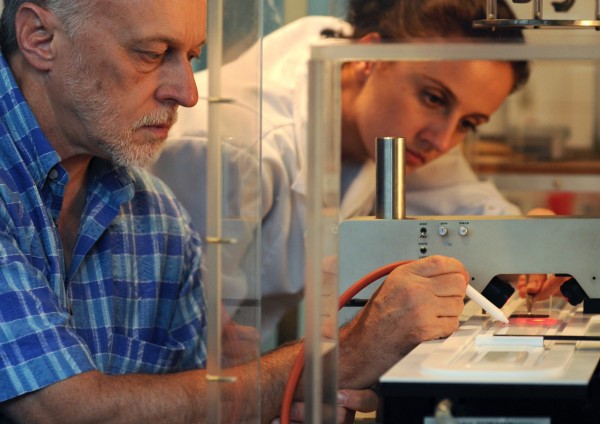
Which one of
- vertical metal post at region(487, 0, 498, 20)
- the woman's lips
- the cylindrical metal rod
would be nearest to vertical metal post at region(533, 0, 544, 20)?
vertical metal post at region(487, 0, 498, 20)

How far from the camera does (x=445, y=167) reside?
238 centimetres

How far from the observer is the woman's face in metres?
1.75

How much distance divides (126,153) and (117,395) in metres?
0.36

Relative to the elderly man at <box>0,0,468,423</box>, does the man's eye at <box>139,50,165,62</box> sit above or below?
above

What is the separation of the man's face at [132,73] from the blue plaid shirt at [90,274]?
81mm

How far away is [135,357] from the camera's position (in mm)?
1553

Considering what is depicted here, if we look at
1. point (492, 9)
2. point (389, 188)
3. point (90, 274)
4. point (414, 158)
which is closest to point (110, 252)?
point (90, 274)

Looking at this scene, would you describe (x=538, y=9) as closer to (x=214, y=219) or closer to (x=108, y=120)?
(x=214, y=219)

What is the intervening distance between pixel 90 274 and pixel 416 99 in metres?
0.60

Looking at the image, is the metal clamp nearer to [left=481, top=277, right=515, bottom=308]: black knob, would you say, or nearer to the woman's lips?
[left=481, top=277, right=515, bottom=308]: black knob

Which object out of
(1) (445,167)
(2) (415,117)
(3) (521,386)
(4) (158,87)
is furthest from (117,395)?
(1) (445,167)

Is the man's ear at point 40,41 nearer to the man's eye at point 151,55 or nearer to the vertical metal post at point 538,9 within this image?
the man's eye at point 151,55

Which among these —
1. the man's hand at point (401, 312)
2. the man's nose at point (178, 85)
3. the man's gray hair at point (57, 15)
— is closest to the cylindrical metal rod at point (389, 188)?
the man's hand at point (401, 312)

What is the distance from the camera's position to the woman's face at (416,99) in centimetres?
175
